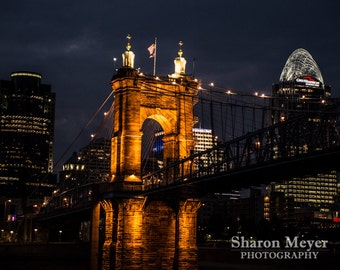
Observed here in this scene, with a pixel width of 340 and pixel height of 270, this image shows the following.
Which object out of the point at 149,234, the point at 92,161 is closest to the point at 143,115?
the point at 149,234

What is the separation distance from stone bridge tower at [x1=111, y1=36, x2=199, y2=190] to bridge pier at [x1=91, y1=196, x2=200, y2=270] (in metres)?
2.41

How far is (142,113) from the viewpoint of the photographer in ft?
206

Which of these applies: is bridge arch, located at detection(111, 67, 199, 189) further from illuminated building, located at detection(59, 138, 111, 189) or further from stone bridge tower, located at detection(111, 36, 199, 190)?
illuminated building, located at detection(59, 138, 111, 189)

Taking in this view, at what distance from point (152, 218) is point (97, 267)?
359 inches

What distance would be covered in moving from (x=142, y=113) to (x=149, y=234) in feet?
38.6

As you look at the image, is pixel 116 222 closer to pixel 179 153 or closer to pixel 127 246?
pixel 127 246

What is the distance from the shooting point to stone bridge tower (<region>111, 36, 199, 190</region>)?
6059 centimetres

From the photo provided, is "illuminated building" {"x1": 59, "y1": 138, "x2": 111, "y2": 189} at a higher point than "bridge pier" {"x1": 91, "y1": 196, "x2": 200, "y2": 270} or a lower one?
higher

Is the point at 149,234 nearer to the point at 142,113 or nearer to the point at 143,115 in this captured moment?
the point at 143,115

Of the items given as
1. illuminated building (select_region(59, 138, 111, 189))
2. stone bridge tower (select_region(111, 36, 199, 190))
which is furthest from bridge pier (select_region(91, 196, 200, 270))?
illuminated building (select_region(59, 138, 111, 189))

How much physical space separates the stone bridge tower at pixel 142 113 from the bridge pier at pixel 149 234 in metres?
2.41

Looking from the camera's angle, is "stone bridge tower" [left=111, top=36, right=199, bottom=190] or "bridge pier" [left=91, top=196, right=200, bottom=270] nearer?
"bridge pier" [left=91, top=196, right=200, bottom=270]

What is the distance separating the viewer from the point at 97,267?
213ft

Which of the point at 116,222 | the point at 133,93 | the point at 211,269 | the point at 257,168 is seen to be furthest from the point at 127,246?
the point at 211,269
